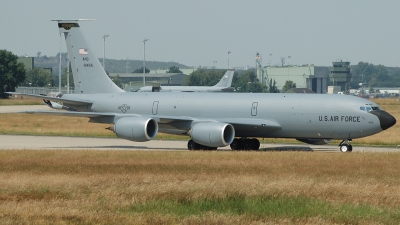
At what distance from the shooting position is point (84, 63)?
156ft

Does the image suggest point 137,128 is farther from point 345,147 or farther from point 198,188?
point 198,188

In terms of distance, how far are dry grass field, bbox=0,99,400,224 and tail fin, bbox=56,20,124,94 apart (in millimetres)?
13201

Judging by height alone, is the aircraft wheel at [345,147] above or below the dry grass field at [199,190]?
below

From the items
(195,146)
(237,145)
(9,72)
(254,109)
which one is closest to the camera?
(254,109)

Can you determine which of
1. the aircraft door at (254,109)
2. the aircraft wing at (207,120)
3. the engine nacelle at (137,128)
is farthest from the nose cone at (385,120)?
the engine nacelle at (137,128)

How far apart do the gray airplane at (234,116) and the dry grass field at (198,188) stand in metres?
4.46

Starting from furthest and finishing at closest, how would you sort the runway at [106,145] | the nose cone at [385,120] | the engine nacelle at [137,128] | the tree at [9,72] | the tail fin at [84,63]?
the tree at [9,72]
the tail fin at [84,63]
the runway at [106,145]
the engine nacelle at [137,128]
the nose cone at [385,120]

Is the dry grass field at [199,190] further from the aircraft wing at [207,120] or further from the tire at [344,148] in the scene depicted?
the aircraft wing at [207,120]

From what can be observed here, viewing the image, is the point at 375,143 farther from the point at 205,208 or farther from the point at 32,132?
the point at 205,208

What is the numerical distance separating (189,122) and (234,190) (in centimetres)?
2027

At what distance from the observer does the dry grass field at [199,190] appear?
674 inches

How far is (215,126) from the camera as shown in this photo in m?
39.4

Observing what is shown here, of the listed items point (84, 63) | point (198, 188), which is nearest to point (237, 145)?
point (84, 63)

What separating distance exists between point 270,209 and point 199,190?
3.40m
